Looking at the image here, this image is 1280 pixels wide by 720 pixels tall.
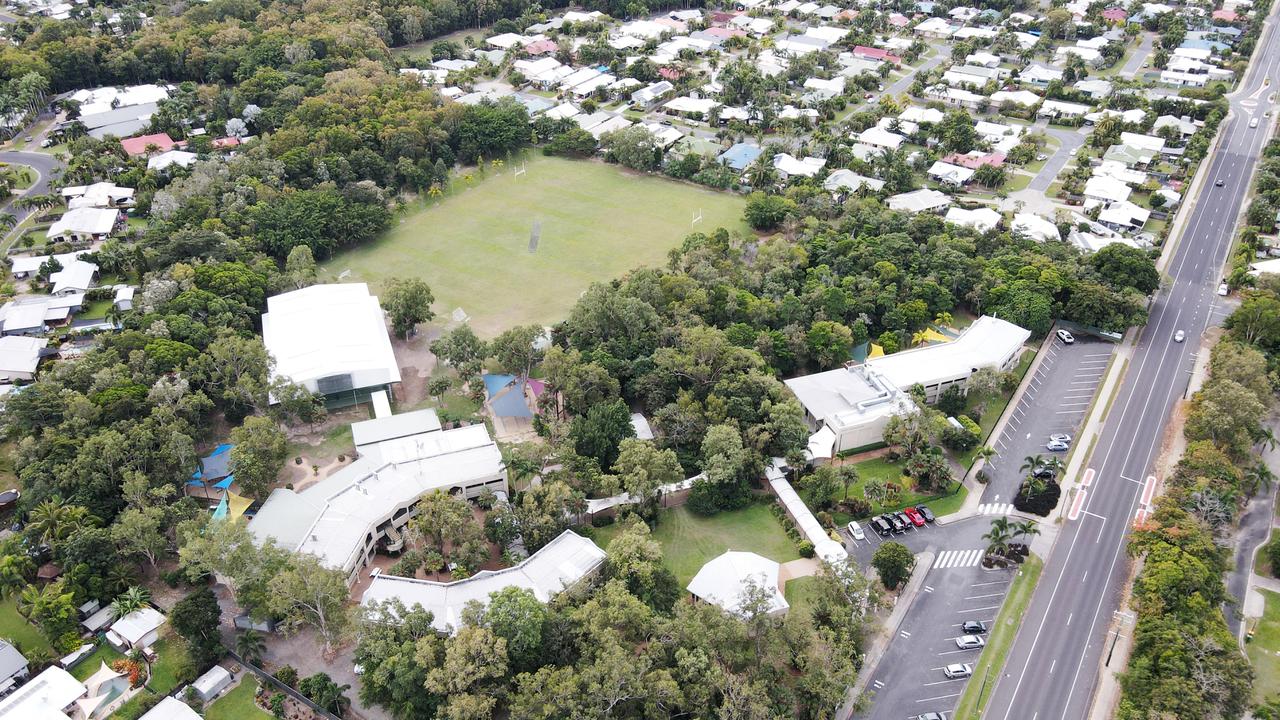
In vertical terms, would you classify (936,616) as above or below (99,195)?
below

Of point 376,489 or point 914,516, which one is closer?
point 376,489

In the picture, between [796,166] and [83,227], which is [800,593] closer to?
[796,166]

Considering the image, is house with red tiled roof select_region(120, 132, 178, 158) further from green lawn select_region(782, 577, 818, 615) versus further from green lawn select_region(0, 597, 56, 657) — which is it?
green lawn select_region(782, 577, 818, 615)

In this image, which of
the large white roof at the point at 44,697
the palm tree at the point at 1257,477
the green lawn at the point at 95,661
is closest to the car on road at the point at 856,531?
the palm tree at the point at 1257,477

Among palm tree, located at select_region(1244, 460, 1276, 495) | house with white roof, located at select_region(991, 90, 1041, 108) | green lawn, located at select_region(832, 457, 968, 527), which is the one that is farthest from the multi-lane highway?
house with white roof, located at select_region(991, 90, 1041, 108)

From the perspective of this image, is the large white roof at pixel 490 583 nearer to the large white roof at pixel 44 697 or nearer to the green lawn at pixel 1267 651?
the large white roof at pixel 44 697

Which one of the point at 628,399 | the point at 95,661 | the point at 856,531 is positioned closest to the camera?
the point at 95,661

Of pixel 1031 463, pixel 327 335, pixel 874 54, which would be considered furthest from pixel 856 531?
pixel 874 54
